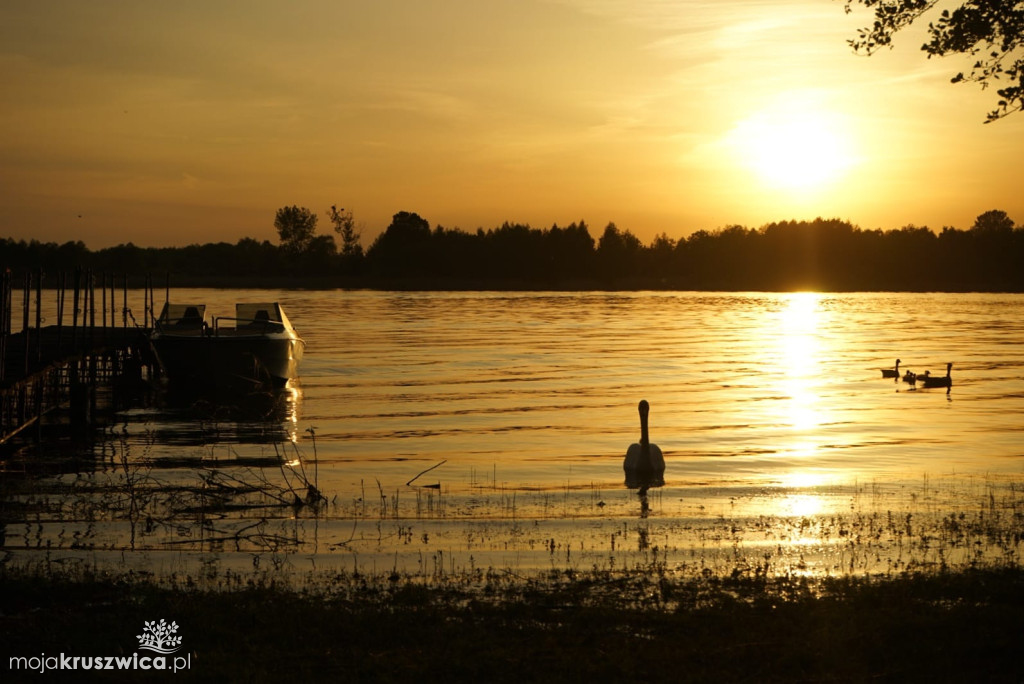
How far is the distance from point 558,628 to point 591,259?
173437 mm

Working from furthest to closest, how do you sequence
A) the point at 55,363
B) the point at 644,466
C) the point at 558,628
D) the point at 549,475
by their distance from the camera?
the point at 55,363
the point at 549,475
the point at 644,466
the point at 558,628

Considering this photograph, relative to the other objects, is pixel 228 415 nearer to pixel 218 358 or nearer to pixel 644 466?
pixel 218 358

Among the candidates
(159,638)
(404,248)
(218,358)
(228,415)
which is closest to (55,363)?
(228,415)

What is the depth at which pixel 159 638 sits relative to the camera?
25.7 feet

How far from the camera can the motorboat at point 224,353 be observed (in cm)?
3161

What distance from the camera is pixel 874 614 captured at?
28.3ft

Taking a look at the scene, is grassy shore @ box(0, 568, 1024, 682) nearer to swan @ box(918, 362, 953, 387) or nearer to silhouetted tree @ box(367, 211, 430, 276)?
swan @ box(918, 362, 953, 387)

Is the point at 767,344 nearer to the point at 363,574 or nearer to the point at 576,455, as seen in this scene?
the point at 576,455

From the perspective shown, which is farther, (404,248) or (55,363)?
Result: (404,248)

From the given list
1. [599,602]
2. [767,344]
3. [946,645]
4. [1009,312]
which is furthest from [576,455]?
[1009,312]

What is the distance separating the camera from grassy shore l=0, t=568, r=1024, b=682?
7.36 metres

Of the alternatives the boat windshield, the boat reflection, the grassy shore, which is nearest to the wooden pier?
the boat windshield

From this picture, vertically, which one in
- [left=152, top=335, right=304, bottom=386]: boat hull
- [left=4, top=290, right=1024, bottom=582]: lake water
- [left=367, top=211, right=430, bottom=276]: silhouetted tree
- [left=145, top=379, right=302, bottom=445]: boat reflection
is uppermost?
[left=367, top=211, right=430, bottom=276]: silhouetted tree

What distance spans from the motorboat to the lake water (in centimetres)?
103
